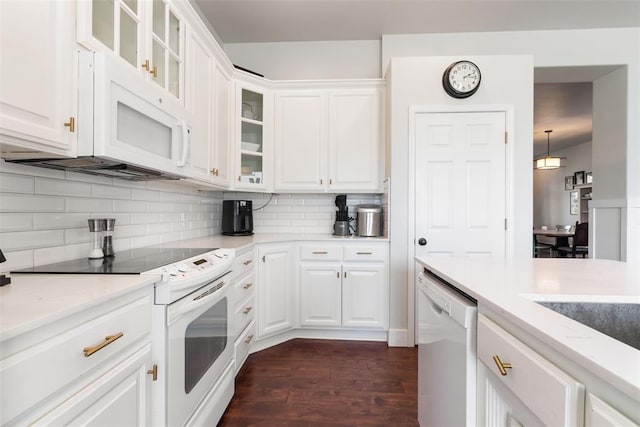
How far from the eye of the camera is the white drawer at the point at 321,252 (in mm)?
2660

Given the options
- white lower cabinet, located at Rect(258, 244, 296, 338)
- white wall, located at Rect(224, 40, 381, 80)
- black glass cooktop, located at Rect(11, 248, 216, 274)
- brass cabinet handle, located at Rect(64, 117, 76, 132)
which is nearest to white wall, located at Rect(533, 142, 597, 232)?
white wall, located at Rect(224, 40, 381, 80)

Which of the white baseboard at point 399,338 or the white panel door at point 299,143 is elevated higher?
the white panel door at point 299,143

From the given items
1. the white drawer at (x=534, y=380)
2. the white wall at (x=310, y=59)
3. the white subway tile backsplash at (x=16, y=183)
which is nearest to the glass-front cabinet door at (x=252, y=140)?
the white wall at (x=310, y=59)

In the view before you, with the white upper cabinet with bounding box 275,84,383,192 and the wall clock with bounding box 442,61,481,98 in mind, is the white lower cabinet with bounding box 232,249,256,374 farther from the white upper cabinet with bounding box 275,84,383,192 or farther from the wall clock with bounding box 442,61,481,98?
the wall clock with bounding box 442,61,481,98

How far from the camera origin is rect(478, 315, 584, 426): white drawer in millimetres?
531

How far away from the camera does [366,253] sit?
8.71ft

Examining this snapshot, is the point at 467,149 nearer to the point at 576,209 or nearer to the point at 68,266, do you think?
the point at 68,266

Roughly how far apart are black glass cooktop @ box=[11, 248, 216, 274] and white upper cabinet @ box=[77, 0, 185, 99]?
2.73 feet

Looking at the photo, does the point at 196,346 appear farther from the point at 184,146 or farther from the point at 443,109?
the point at 443,109

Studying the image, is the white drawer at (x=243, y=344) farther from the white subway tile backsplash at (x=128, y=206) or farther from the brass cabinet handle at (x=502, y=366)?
the brass cabinet handle at (x=502, y=366)

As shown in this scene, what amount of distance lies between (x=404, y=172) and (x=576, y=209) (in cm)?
681

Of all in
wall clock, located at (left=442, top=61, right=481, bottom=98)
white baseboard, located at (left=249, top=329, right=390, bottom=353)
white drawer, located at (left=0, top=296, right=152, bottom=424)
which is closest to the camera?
white drawer, located at (left=0, top=296, right=152, bottom=424)

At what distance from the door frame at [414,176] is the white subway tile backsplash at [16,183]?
246cm

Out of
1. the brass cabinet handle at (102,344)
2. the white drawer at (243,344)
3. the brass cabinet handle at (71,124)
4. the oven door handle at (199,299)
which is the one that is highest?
the brass cabinet handle at (71,124)
